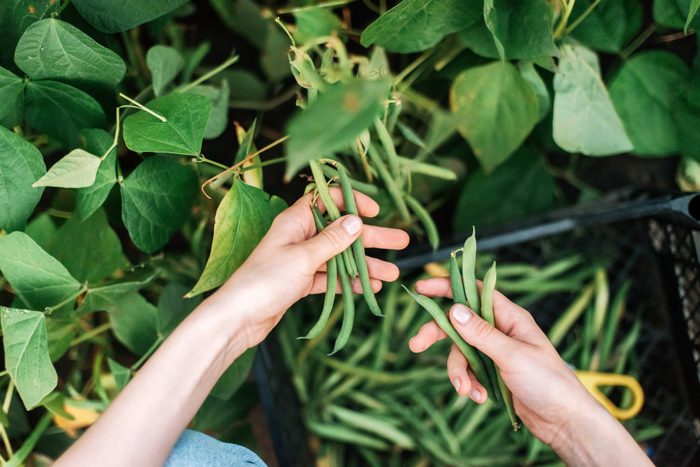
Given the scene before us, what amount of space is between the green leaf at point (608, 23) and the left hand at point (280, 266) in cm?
48

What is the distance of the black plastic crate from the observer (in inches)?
35.5

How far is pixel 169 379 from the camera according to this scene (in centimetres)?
60

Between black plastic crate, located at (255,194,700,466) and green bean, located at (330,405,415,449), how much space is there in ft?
0.27

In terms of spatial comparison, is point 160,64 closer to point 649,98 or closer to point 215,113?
point 215,113

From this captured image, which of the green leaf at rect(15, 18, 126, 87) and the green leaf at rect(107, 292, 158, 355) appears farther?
the green leaf at rect(107, 292, 158, 355)

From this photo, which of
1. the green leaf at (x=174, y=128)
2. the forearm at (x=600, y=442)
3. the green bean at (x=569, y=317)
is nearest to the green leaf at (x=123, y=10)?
the green leaf at (x=174, y=128)

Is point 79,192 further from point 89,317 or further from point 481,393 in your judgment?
point 481,393

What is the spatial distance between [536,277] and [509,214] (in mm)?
142

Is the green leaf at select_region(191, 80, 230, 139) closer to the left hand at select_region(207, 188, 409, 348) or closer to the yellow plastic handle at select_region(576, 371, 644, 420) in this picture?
the left hand at select_region(207, 188, 409, 348)

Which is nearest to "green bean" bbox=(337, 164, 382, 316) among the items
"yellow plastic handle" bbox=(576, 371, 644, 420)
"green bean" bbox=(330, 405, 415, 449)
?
"green bean" bbox=(330, 405, 415, 449)

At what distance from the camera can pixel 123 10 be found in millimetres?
692

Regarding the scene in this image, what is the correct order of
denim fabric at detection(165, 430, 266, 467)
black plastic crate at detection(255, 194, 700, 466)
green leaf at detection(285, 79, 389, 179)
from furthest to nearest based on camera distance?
black plastic crate at detection(255, 194, 700, 466)
denim fabric at detection(165, 430, 266, 467)
green leaf at detection(285, 79, 389, 179)

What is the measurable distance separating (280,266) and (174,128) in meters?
0.19

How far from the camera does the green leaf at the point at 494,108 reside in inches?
31.7
